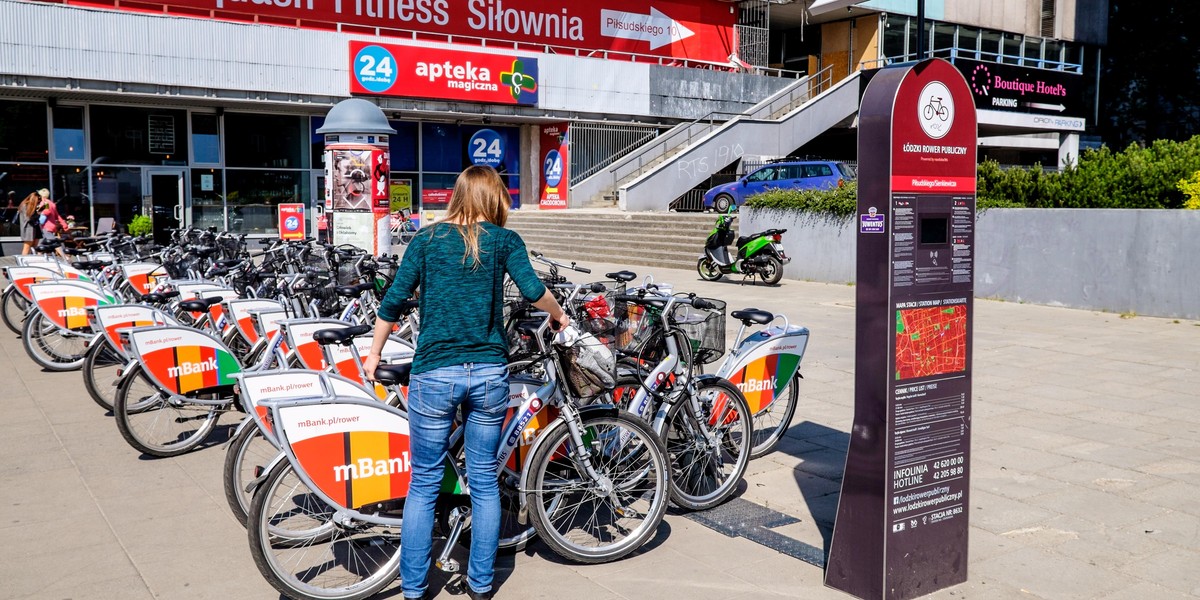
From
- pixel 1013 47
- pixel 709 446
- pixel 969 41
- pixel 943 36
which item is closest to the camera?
pixel 709 446

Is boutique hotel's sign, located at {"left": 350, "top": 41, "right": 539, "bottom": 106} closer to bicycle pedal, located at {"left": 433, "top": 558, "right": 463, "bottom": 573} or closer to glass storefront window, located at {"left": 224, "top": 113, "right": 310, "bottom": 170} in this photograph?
glass storefront window, located at {"left": 224, "top": 113, "right": 310, "bottom": 170}

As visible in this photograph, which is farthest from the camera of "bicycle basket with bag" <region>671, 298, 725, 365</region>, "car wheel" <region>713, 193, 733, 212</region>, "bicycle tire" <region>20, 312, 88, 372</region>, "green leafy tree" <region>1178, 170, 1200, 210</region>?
"car wheel" <region>713, 193, 733, 212</region>

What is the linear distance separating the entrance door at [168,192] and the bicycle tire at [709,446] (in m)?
20.5

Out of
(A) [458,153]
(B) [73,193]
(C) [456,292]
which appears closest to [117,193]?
(B) [73,193]

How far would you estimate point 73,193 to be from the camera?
22312 mm

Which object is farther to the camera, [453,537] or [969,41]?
[969,41]

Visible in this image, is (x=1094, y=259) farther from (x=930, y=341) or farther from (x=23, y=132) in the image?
(x=23, y=132)

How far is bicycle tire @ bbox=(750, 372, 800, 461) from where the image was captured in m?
6.31

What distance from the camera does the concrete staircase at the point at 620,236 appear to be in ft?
63.3

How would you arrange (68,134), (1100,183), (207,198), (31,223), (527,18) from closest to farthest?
1. (1100,183)
2. (31,223)
3. (68,134)
4. (207,198)
5. (527,18)

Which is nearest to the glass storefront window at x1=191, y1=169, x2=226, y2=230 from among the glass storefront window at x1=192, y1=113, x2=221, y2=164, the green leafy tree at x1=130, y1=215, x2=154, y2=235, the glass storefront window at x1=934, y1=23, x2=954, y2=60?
the glass storefront window at x1=192, y1=113, x2=221, y2=164

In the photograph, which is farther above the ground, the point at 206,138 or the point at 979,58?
the point at 979,58

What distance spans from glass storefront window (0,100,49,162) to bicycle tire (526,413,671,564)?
21607 millimetres

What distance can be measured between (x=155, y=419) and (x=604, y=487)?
363 centimetres
